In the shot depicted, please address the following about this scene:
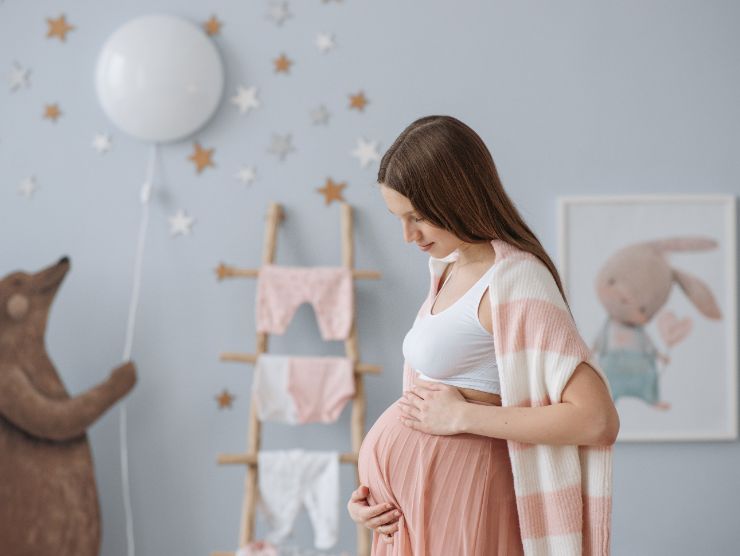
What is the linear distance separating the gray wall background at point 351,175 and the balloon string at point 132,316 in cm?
2

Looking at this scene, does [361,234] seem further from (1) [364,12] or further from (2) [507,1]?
(2) [507,1]

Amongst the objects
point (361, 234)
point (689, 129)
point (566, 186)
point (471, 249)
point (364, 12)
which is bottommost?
point (471, 249)

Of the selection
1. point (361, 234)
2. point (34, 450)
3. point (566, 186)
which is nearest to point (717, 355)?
point (566, 186)

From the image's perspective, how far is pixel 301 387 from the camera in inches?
87.0

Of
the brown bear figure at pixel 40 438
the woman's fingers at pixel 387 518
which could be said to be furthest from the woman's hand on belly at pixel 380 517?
the brown bear figure at pixel 40 438

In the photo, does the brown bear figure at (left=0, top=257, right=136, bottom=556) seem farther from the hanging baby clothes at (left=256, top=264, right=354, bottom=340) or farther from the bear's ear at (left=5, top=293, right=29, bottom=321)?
the hanging baby clothes at (left=256, top=264, right=354, bottom=340)

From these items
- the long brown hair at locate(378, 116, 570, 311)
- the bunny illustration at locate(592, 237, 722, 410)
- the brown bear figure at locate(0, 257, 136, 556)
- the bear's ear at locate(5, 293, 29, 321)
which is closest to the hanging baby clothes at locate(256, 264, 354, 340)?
the brown bear figure at locate(0, 257, 136, 556)

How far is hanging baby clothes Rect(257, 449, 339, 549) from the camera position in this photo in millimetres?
2182

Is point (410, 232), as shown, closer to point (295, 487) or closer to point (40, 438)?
point (295, 487)

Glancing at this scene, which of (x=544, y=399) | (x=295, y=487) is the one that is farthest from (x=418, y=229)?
(x=295, y=487)

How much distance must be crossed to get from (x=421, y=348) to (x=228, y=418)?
1290 mm

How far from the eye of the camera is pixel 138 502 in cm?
237

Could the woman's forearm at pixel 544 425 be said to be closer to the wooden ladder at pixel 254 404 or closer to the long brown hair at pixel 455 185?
the long brown hair at pixel 455 185

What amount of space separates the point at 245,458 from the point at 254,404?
139mm
